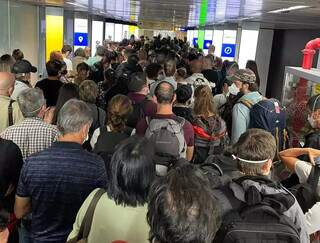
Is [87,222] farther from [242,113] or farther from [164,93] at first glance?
[242,113]

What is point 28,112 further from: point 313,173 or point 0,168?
point 313,173

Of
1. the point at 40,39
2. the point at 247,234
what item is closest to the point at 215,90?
the point at 247,234

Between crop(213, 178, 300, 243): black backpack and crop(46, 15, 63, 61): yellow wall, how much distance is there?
12209 millimetres

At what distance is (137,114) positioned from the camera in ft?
15.4

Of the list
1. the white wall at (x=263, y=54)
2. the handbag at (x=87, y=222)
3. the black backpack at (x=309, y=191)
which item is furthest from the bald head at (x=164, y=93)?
the white wall at (x=263, y=54)

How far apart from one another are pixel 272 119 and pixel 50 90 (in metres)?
2.93

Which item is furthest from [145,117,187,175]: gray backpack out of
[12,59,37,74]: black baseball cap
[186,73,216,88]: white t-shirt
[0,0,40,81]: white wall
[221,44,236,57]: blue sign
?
[221,44,236,57]: blue sign

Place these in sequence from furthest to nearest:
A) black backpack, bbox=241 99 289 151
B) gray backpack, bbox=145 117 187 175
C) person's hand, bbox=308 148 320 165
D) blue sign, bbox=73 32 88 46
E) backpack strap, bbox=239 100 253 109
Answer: blue sign, bbox=73 32 88 46 → backpack strap, bbox=239 100 253 109 → black backpack, bbox=241 99 289 151 → gray backpack, bbox=145 117 187 175 → person's hand, bbox=308 148 320 165

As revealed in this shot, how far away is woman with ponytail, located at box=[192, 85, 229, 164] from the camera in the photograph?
4309mm

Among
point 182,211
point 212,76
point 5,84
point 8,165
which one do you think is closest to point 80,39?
point 212,76

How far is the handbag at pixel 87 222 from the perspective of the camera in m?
2.14

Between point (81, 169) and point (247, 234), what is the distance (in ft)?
3.67

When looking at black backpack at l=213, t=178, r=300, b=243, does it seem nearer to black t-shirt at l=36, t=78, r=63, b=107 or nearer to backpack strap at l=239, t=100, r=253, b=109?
backpack strap at l=239, t=100, r=253, b=109

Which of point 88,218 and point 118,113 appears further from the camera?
point 118,113
